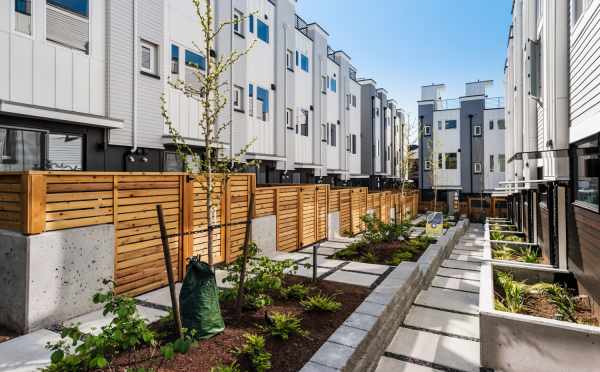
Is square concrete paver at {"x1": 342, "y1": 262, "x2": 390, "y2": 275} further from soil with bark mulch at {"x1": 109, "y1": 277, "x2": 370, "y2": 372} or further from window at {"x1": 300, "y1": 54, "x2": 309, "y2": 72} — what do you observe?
window at {"x1": 300, "y1": 54, "x2": 309, "y2": 72}

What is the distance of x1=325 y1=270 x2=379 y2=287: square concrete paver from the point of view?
25.0 ft

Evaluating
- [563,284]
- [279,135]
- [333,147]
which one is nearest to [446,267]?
[563,284]

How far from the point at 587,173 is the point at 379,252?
5936mm

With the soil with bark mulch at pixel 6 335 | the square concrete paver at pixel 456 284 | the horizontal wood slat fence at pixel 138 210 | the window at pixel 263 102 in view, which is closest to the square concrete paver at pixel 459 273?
the square concrete paver at pixel 456 284

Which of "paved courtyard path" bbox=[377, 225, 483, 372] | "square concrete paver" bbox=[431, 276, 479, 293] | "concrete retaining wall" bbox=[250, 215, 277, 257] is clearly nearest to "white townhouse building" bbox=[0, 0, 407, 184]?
"concrete retaining wall" bbox=[250, 215, 277, 257]

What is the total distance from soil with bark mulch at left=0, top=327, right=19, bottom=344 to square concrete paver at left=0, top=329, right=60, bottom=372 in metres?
0.18

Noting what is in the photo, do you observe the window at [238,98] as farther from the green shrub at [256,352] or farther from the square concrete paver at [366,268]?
the green shrub at [256,352]

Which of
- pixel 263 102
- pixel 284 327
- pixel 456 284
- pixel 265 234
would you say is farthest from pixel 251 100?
pixel 284 327

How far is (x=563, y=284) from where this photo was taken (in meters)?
7.22

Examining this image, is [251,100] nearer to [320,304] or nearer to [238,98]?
[238,98]

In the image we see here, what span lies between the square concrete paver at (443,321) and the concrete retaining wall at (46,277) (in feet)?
18.8

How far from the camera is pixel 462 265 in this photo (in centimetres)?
1172

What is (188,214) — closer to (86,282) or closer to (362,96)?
(86,282)

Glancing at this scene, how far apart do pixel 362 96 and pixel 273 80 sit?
15177mm
